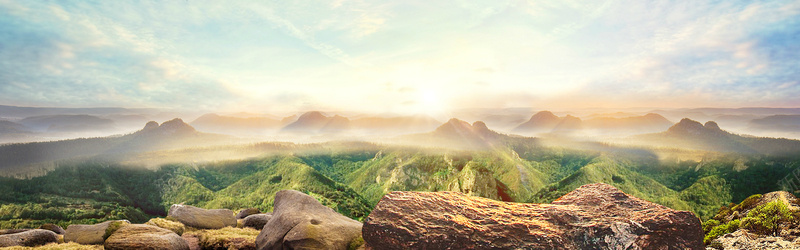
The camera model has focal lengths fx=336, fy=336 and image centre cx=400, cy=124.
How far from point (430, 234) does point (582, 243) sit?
5085 mm

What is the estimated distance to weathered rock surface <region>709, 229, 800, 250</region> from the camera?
16.9 meters

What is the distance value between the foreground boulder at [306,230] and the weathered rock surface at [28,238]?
52.8 ft

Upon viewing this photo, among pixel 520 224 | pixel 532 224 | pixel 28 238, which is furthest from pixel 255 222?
pixel 532 224

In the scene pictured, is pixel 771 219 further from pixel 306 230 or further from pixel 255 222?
pixel 255 222

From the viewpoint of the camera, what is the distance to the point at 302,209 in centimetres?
2120

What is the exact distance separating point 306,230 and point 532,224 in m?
11.3

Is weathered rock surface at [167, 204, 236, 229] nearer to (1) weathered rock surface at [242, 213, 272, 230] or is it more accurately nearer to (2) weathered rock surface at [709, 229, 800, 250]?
(1) weathered rock surface at [242, 213, 272, 230]

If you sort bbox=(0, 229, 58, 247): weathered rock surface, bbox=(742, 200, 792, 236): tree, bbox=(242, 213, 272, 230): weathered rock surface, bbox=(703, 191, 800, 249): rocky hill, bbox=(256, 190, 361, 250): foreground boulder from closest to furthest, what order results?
bbox=(256, 190, 361, 250): foreground boulder → bbox=(703, 191, 800, 249): rocky hill → bbox=(742, 200, 792, 236): tree → bbox=(0, 229, 58, 247): weathered rock surface → bbox=(242, 213, 272, 230): weathered rock surface

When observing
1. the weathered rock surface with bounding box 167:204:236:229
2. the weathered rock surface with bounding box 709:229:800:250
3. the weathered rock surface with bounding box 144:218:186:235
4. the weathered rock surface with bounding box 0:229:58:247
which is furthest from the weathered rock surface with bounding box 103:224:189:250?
the weathered rock surface with bounding box 709:229:800:250

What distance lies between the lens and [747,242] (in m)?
18.4

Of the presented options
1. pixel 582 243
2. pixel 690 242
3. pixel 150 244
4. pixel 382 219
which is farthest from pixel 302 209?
pixel 690 242

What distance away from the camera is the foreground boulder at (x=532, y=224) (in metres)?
11.2

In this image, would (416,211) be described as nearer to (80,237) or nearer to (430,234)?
(430,234)

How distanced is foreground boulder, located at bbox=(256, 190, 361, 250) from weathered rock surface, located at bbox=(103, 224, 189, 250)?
15.1ft
